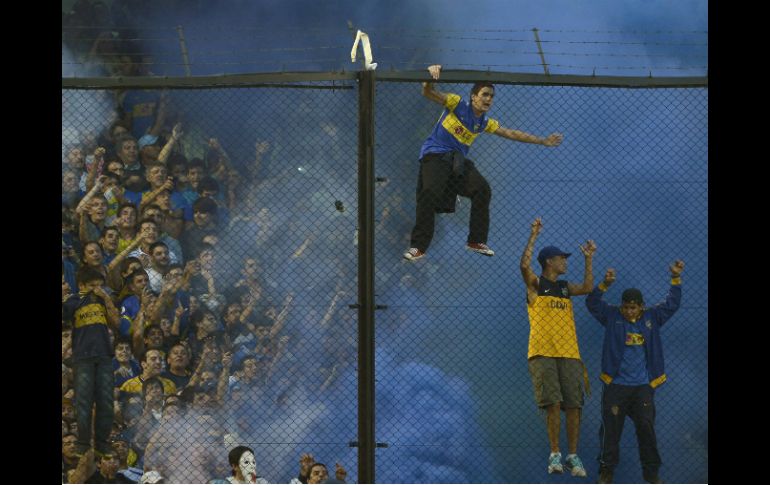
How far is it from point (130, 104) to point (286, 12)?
14.4 feet

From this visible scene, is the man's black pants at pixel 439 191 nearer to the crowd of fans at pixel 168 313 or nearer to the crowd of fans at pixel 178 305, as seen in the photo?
the crowd of fans at pixel 178 305

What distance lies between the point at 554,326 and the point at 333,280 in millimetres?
1837

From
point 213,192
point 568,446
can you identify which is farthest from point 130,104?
point 568,446

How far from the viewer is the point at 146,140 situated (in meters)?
9.91

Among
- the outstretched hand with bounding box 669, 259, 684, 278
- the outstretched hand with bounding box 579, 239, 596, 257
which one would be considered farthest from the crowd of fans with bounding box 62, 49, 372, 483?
the outstretched hand with bounding box 669, 259, 684, 278

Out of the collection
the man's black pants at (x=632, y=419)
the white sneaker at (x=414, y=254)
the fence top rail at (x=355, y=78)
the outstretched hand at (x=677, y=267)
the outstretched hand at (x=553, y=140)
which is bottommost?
the man's black pants at (x=632, y=419)

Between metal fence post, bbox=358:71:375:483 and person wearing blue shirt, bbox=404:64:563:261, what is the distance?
517 mm

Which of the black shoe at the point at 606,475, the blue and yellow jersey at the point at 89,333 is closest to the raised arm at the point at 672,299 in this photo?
the black shoe at the point at 606,475

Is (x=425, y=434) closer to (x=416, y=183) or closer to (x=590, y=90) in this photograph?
(x=416, y=183)

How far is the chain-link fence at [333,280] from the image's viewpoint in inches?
380

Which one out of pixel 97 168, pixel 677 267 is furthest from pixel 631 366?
pixel 97 168

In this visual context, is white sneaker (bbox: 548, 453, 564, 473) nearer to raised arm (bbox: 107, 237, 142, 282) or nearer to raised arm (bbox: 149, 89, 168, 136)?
raised arm (bbox: 107, 237, 142, 282)

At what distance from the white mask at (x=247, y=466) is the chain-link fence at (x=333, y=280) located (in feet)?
0.42

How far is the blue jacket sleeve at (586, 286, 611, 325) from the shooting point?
962 centimetres
